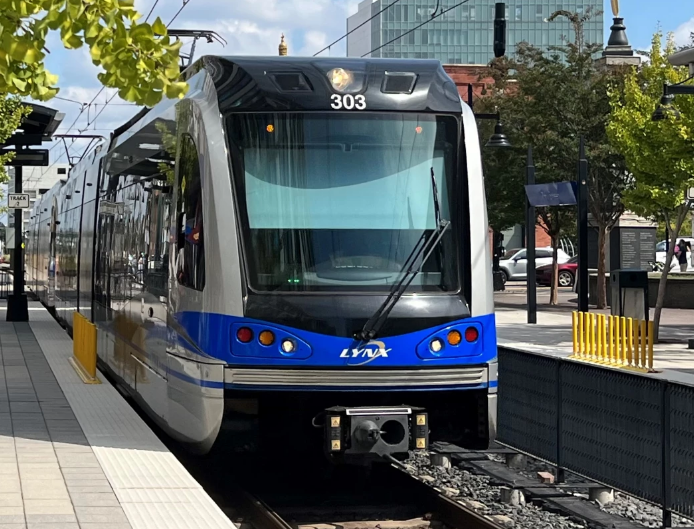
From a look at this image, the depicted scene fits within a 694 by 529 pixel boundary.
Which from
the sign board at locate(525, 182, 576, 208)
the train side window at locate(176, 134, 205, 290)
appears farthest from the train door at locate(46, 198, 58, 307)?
the train side window at locate(176, 134, 205, 290)

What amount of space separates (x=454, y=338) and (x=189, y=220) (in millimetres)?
2209

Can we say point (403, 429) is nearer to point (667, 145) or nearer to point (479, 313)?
point (479, 313)

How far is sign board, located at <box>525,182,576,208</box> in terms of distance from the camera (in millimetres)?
26172

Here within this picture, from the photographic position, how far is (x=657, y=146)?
25.7 m

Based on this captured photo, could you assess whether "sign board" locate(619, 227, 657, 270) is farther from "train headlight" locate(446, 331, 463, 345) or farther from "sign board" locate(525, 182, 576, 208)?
"train headlight" locate(446, 331, 463, 345)

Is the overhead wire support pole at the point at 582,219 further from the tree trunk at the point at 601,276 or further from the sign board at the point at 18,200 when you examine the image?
the sign board at the point at 18,200

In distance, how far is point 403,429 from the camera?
9492 millimetres

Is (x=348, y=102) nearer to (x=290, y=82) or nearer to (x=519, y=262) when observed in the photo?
(x=290, y=82)

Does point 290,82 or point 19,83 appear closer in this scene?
point 19,83

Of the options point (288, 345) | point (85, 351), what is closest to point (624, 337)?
point (85, 351)

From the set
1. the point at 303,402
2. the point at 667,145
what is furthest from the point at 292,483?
the point at 667,145

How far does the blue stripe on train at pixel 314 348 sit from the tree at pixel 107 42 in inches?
155

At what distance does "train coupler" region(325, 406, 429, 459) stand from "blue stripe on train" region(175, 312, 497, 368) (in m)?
0.34

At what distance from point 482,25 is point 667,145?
111240 millimetres
